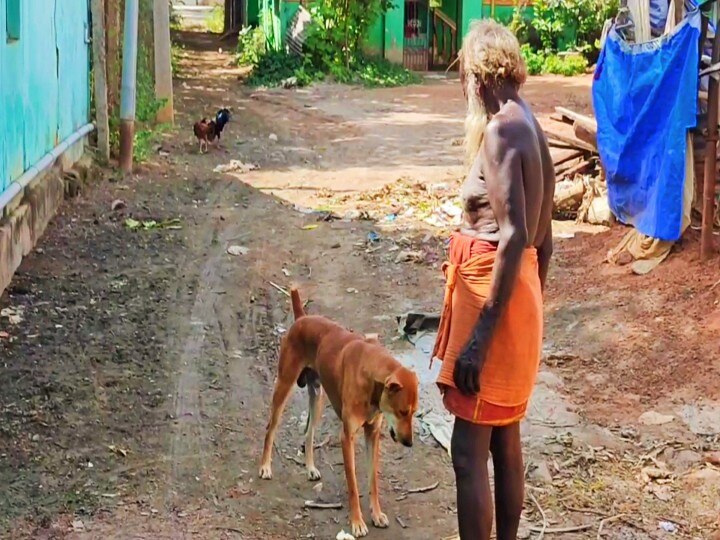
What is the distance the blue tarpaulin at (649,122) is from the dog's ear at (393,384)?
463cm

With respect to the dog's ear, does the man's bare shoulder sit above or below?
above

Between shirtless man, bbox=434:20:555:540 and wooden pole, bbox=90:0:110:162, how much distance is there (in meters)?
9.44

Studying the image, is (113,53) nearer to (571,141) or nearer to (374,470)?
(571,141)

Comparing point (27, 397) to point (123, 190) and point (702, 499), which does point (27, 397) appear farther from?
point (123, 190)

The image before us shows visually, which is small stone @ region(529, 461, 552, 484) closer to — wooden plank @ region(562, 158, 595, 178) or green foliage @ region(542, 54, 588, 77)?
wooden plank @ region(562, 158, 595, 178)

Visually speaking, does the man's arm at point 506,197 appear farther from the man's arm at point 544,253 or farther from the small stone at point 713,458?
the small stone at point 713,458

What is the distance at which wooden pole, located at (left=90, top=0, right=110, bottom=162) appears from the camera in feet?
40.7

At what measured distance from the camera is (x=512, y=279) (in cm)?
352

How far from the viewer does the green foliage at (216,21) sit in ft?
133

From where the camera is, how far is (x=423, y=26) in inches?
1036

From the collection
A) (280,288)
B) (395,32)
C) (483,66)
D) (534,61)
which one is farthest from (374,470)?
(395,32)

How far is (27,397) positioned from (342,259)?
386cm

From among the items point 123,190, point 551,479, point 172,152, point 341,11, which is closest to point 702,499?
point 551,479

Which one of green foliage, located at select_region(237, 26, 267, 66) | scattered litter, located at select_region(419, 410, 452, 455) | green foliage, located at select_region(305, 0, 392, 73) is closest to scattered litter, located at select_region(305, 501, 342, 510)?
scattered litter, located at select_region(419, 410, 452, 455)
